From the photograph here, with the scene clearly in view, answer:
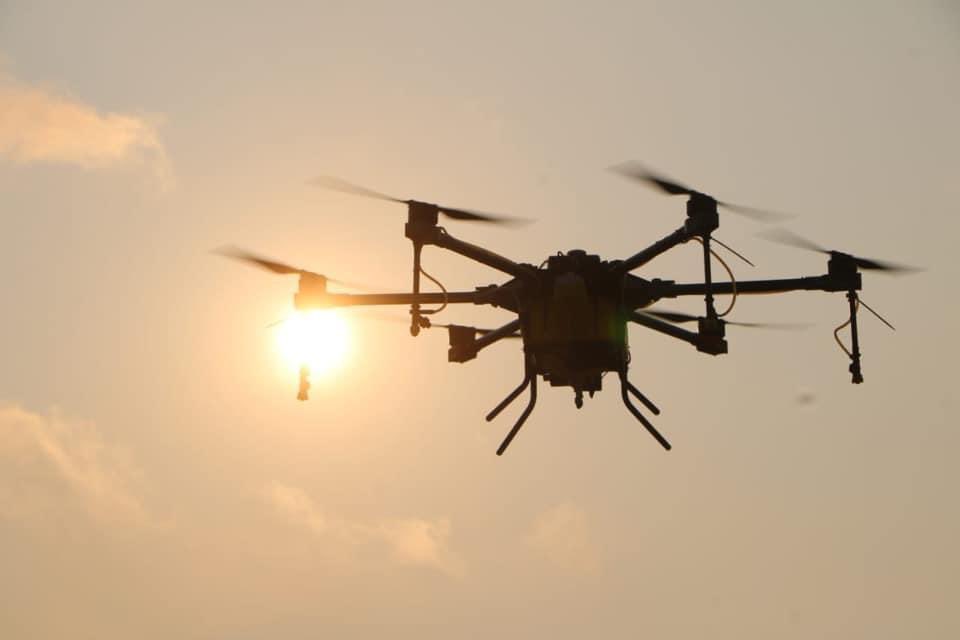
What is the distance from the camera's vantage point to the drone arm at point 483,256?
77.2ft

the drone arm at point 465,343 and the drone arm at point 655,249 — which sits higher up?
the drone arm at point 655,249

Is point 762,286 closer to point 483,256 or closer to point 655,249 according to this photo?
point 655,249

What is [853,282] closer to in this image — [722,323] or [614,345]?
[722,323]

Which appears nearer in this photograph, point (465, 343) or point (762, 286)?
point (762, 286)

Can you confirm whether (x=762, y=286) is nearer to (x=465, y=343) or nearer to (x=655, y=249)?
(x=655, y=249)

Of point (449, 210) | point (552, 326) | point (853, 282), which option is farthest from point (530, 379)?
point (853, 282)

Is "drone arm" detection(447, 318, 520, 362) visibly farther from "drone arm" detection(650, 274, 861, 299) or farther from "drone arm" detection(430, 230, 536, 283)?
"drone arm" detection(650, 274, 861, 299)

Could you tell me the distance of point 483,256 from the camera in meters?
23.8

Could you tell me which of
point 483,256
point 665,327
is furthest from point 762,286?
point 483,256

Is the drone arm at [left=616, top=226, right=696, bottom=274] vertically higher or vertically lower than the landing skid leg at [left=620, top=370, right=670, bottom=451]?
higher

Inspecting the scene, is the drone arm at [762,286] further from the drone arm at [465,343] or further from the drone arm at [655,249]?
the drone arm at [465,343]

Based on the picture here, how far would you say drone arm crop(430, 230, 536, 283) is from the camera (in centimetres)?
2352

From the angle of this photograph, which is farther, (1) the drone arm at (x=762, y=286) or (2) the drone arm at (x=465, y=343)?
(2) the drone arm at (x=465, y=343)

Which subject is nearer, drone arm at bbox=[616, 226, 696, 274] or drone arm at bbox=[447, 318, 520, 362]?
drone arm at bbox=[616, 226, 696, 274]
